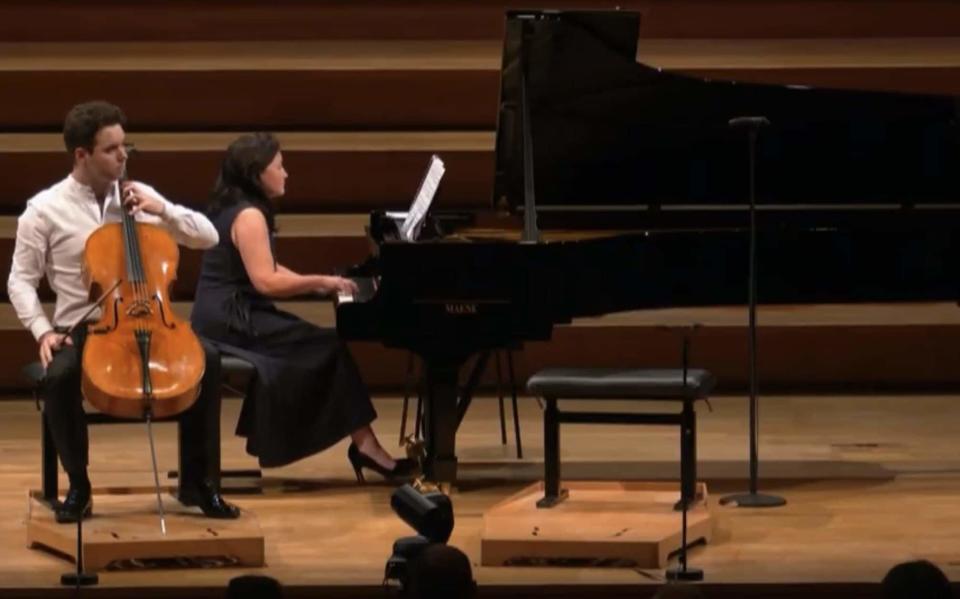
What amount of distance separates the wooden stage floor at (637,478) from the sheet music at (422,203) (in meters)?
0.71

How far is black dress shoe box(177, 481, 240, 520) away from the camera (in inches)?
192

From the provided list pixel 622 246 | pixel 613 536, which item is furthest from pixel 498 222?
pixel 613 536

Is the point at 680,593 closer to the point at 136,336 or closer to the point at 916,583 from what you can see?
the point at 916,583

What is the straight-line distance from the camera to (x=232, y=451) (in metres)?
6.03

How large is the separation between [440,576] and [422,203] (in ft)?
8.46

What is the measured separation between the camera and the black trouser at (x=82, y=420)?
191 inches

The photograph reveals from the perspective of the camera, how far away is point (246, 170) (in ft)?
17.9

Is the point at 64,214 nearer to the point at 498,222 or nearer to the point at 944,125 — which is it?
the point at 498,222

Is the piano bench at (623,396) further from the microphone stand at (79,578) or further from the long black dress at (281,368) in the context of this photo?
the microphone stand at (79,578)

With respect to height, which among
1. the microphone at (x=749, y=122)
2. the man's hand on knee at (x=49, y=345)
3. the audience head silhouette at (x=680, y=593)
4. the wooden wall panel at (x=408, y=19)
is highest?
the wooden wall panel at (x=408, y=19)

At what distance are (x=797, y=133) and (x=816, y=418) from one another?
3.54 feet

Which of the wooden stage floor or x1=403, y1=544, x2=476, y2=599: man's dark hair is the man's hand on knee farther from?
x1=403, y1=544, x2=476, y2=599: man's dark hair

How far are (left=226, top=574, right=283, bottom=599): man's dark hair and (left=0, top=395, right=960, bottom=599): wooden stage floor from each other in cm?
154

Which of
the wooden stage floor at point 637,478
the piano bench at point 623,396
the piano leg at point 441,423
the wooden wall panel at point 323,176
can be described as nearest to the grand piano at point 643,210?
the piano leg at point 441,423
